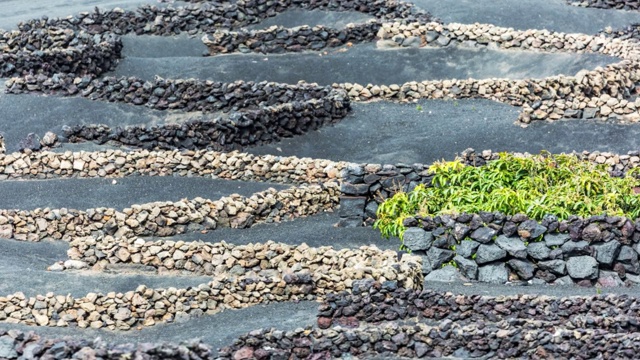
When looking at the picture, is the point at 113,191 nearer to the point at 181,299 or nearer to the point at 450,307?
the point at 181,299

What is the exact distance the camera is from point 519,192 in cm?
3266

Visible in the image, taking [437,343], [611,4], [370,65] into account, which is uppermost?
[437,343]

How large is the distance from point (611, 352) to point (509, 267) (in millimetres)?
6295

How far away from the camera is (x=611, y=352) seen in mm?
24812

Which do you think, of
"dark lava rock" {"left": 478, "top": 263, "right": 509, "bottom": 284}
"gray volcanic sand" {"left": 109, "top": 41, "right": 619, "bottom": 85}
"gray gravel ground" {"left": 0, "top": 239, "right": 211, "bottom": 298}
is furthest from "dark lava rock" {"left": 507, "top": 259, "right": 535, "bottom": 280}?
"gray volcanic sand" {"left": 109, "top": 41, "right": 619, "bottom": 85}

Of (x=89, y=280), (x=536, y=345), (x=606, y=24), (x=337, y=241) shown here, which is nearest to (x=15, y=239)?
(x=89, y=280)

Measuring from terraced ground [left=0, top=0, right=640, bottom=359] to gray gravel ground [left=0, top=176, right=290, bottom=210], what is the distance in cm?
8

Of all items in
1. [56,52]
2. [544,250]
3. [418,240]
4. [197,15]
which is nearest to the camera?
[544,250]

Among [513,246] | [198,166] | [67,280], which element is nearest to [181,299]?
[67,280]

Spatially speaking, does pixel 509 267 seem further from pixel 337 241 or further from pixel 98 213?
pixel 98 213

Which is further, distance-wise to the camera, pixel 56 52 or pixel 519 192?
pixel 56 52

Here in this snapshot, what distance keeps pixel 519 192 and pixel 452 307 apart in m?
6.16

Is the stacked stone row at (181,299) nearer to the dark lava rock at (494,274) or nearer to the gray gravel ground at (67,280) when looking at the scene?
the gray gravel ground at (67,280)

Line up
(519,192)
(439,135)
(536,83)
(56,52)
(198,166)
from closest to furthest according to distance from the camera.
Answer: (519,192), (198,166), (439,135), (536,83), (56,52)
